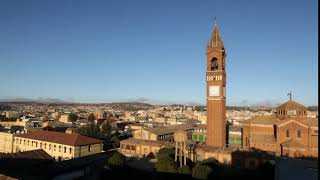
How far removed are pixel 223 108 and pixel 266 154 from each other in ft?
34.4

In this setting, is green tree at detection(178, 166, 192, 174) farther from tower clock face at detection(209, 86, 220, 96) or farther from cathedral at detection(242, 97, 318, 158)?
tower clock face at detection(209, 86, 220, 96)

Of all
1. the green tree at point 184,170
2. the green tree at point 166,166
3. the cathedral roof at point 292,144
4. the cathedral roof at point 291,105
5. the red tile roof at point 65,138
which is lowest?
the green tree at point 184,170

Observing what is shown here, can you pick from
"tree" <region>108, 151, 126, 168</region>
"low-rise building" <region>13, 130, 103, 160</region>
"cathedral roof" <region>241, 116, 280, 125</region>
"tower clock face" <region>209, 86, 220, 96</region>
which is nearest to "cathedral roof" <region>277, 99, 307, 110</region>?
"cathedral roof" <region>241, 116, 280, 125</region>

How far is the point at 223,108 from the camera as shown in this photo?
4959 centimetres

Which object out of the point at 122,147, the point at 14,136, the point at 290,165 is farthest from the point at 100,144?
the point at 290,165

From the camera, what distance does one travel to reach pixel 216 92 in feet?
162

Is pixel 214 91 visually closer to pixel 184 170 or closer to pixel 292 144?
pixel 292 144

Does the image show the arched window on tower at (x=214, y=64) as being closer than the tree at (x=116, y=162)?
No

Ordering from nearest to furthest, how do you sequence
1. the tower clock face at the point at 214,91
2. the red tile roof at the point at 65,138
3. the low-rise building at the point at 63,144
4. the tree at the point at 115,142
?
the tower clock face at the point at 214,91 < the low-rise building at the point at 63,144 < the red tile roof at the point at 65,138 < the tree at the point at 115,142

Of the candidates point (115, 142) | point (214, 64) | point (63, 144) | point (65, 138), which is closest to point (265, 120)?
point (214, 64)

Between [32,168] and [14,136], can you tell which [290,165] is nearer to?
[32,168]

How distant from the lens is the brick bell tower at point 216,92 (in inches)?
1928

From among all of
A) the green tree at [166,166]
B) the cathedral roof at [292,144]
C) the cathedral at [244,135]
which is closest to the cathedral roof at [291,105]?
the cathedral at [244,135]

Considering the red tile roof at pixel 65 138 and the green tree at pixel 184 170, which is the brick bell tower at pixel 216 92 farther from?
the red tile roof at pixel 65 138
